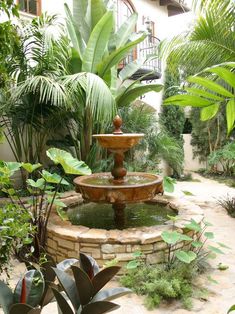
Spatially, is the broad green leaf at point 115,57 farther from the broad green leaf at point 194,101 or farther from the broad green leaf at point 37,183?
the broad green leaf at point 194,101

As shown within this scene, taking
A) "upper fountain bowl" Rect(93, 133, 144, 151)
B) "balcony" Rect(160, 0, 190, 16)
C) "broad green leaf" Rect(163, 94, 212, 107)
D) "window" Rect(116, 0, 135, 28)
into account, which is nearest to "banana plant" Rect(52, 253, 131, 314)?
"broad green leaf" Rect(163, 94, 212, 107)

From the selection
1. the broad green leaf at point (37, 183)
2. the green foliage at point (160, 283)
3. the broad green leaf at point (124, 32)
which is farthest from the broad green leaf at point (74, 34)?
the green foliage at point (160, 283)

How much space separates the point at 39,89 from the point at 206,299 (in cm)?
442

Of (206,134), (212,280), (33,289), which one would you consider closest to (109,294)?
(33,289)

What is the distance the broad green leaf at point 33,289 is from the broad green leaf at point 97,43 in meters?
5.46

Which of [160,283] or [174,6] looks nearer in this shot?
[160,283]

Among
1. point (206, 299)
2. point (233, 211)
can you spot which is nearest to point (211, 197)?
point (233, 211)

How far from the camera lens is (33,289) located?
4.40 feet

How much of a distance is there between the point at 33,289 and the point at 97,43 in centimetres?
562

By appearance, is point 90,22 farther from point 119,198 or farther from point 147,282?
point 147,282

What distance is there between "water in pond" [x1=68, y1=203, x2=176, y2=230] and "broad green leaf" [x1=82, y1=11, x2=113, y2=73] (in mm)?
2944

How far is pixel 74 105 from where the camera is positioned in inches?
245

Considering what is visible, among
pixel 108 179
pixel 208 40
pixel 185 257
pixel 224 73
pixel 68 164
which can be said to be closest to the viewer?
pixel 224 73

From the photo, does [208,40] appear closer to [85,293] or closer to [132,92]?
[132,92]
